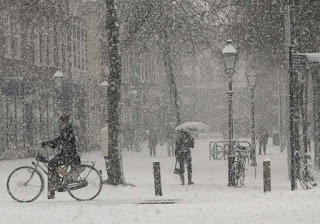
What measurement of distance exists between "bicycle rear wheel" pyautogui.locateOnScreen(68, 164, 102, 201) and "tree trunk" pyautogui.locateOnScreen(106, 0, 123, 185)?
359cm

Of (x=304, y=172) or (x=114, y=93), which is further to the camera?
(x=114, y=93)

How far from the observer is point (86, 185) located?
1275 centimetres

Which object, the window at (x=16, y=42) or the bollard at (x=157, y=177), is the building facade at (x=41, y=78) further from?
the bollard at (x=157, y=177)

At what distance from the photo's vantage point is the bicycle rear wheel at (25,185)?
12414 millimetres

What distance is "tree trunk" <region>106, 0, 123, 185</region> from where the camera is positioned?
16422mm

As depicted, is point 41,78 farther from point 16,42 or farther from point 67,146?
point 67,146

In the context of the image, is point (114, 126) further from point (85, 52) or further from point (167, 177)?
point (85, 52)

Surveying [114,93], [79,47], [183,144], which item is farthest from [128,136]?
[114,93]

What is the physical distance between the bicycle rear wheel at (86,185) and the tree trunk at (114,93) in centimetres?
359

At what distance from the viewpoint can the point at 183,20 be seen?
21781 mm

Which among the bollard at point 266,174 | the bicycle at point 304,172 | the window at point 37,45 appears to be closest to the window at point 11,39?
the window at point 37,45

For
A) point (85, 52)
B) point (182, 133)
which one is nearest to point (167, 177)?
point (182, 133)

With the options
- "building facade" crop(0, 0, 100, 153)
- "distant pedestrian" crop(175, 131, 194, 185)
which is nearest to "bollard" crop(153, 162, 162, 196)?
"distant pedestrian" crop(175, 131, 194, 185)

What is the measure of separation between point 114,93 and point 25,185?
463cm
